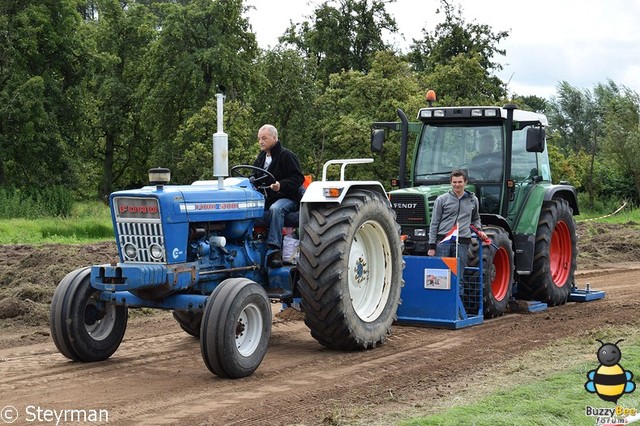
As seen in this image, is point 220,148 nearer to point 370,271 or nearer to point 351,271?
point 351,271

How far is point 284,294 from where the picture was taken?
8.83 metres

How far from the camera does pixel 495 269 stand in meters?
11.3

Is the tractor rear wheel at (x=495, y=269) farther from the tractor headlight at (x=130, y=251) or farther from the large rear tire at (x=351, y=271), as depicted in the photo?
the tractor headlight at (x=130, y=251)

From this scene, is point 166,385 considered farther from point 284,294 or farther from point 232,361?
point 284,294

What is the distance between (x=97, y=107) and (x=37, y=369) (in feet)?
112

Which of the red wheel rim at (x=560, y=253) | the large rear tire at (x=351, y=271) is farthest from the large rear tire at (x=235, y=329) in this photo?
the red wheel rim at (x=560, y=253)

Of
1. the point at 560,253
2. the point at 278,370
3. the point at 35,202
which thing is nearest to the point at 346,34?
the point at 35,202

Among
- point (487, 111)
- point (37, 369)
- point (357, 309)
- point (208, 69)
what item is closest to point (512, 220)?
point (487, 111)

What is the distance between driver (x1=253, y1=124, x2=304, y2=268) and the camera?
29.1ft

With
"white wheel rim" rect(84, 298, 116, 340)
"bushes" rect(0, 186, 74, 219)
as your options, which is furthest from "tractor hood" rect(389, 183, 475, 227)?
"bushes" rect(0, 186, 74, 219)

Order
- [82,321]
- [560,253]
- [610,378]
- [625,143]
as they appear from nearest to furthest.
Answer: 1. [610,378]
2. [82,321]
3. [560,253]
4. [625,143]

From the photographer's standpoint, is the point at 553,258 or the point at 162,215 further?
the point at 553,258

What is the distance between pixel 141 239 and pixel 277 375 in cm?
164

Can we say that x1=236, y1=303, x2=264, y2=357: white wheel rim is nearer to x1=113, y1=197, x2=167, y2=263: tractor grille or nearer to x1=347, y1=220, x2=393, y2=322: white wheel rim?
x1=113, y1=197, x2=167, y2=263: tractor grille
